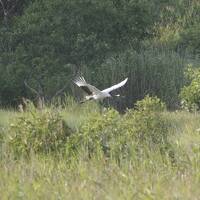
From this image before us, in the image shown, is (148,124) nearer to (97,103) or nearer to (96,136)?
(96,136)

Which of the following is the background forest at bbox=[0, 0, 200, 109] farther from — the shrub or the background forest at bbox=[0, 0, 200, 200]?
the shrub

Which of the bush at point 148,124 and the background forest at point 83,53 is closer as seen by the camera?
the bush at point 148,124

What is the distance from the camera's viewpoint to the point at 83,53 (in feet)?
60.0

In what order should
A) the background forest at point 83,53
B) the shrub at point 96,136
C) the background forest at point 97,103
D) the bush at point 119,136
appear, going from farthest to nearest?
the background forest at point 83,53 < the shrub at point 96,136 < the bush at point 119,136 < the background forest at point 97,103

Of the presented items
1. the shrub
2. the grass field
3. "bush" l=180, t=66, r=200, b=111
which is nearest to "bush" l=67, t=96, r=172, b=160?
the shrub

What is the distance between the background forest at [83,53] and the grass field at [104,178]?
966cm

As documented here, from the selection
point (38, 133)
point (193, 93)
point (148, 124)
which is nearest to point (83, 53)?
point (193, 93)

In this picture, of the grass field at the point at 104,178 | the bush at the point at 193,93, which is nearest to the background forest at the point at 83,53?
the bush at the point at 193,93

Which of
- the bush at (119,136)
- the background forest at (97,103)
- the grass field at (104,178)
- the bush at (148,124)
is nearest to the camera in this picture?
the grass field at (104,178)

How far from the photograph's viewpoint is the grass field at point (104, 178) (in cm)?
575

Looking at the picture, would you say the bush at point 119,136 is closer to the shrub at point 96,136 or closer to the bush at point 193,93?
the shrub at point 96,136

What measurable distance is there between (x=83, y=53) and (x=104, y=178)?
1223 centimetres

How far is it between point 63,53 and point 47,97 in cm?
199

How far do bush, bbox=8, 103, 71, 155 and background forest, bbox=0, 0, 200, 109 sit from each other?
7726 millimetres
